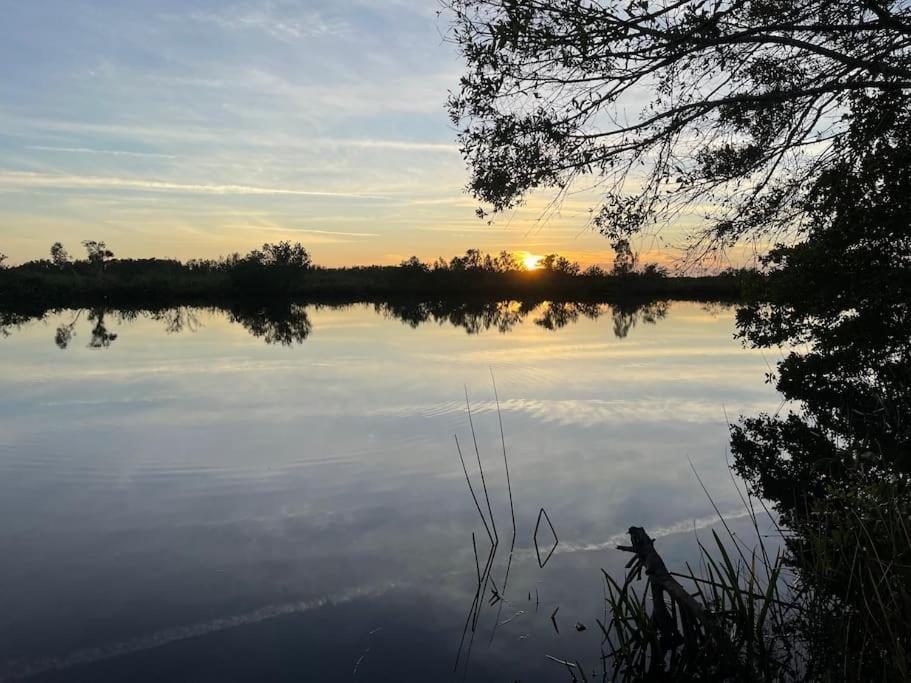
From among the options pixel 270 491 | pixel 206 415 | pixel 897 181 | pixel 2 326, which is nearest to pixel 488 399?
pixel 206 415

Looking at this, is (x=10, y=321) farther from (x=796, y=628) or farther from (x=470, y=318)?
(x=796, y=628)

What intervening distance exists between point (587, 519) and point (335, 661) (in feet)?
11.4

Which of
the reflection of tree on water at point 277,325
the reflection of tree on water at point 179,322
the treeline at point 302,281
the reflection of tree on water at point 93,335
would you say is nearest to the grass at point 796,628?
the reflection of tree on water at point 277,325

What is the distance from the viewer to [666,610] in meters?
4.10

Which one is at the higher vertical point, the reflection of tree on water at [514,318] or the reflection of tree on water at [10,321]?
the reflection of tree on water at [514,318]

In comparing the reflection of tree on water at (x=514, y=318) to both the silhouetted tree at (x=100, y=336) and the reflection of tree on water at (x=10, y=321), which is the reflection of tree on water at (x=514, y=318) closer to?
the silhouetted tree at (x=100, y=336)

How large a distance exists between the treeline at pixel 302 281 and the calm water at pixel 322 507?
41.4 metres

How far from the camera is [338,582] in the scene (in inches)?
222

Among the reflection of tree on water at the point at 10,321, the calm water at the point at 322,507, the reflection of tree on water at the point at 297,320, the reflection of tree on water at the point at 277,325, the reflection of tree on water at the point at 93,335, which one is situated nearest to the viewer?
the calm water at the point at 322,507

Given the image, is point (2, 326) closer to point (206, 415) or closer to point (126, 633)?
point (206, 415)

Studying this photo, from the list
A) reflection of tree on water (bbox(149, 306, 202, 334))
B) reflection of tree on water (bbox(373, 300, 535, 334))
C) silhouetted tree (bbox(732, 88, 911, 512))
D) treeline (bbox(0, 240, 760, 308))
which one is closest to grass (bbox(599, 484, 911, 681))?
silhouetted tree (bbox(732, 88, 911, 512))

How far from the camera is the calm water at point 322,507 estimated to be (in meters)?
4.64

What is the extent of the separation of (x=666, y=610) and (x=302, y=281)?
6582 centimetres

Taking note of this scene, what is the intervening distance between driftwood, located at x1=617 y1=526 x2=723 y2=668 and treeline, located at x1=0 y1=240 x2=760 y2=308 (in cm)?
5045
